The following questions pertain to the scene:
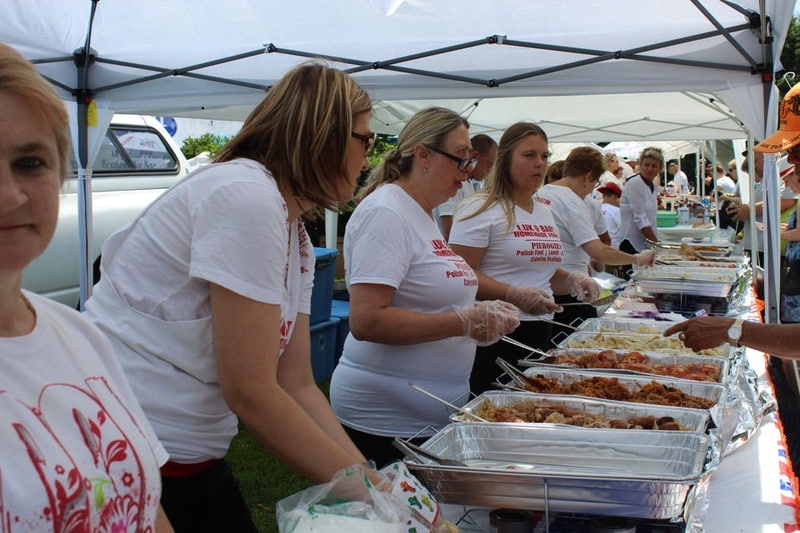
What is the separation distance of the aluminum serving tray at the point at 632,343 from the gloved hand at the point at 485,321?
0.81 metres

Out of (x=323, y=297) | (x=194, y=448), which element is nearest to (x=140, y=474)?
(x=194, y=448)

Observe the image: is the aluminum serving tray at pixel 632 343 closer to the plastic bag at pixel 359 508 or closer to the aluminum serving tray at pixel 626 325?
the aluminum serving tray at pixel 626 325

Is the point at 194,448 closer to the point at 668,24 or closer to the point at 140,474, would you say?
the point at 140,474

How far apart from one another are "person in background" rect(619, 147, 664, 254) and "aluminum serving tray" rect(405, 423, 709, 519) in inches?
250

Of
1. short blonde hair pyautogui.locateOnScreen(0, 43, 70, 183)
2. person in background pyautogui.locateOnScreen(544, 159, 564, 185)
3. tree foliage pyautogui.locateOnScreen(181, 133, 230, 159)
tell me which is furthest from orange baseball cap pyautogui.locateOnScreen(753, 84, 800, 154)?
tree foliage pyautogui.locateOnScreen(181, 133, 230, 159)

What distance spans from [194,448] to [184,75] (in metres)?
3.27

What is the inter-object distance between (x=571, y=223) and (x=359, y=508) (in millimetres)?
3303

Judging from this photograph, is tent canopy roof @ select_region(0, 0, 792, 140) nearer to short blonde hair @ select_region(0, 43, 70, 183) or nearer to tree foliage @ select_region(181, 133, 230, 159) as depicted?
short blonde hair @ select_region(0, 43, 70, 183)

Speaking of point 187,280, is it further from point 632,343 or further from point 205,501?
point 632,343

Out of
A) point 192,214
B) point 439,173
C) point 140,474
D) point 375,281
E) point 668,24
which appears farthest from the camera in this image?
point 668,24

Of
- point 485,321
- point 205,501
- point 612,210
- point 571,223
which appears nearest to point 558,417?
point 485,321

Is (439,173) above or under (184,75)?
under

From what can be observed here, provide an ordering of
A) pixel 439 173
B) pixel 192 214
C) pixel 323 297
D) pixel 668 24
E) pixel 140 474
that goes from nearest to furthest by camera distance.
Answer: pixel 140 474
pixel 192 214
pixel 439 173
pixel 668 24
pixel 323 297

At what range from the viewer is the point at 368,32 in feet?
13.2
